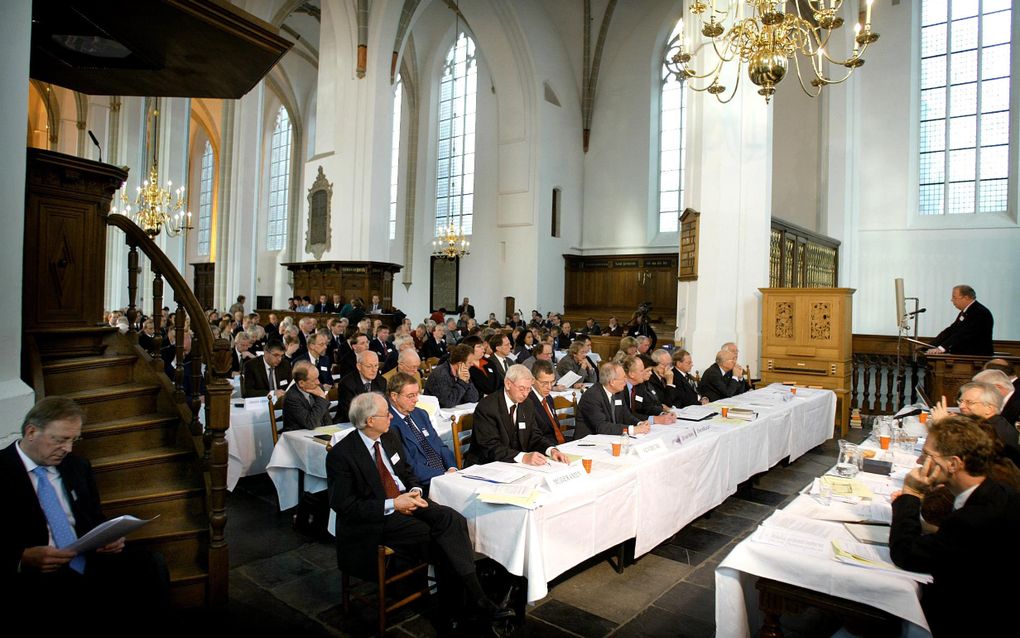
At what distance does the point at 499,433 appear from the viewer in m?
3.78

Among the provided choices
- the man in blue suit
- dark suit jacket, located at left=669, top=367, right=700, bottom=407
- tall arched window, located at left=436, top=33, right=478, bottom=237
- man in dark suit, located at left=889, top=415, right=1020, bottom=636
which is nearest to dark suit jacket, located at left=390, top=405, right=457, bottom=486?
the man in blue suit

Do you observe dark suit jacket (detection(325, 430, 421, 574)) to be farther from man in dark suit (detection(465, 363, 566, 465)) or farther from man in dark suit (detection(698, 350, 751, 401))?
man in dark suit (detection(698, 350, 751, 401))

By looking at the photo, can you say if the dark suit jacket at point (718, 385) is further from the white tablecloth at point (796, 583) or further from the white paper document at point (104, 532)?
the white paper document at point (104, 532)

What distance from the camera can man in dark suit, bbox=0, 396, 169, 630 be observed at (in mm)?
2273

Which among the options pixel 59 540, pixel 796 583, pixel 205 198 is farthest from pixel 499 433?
pixel 205 198

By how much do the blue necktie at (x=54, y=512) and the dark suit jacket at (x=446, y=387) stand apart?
3.20 m

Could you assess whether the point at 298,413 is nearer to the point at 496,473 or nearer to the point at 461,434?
the point at 461,434

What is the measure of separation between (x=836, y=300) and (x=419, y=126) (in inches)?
612

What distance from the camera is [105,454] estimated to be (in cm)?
323

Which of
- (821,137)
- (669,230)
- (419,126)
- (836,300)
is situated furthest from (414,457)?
(419,126)

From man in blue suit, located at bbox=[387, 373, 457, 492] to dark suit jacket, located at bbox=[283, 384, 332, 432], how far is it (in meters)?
1.12

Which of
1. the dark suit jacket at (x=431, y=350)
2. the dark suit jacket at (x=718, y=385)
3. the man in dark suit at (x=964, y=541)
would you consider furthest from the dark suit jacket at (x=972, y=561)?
the dark suit jacket at (x=431, y=350)

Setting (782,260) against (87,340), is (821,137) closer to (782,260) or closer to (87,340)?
(782,260)

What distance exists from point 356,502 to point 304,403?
1.76 m
